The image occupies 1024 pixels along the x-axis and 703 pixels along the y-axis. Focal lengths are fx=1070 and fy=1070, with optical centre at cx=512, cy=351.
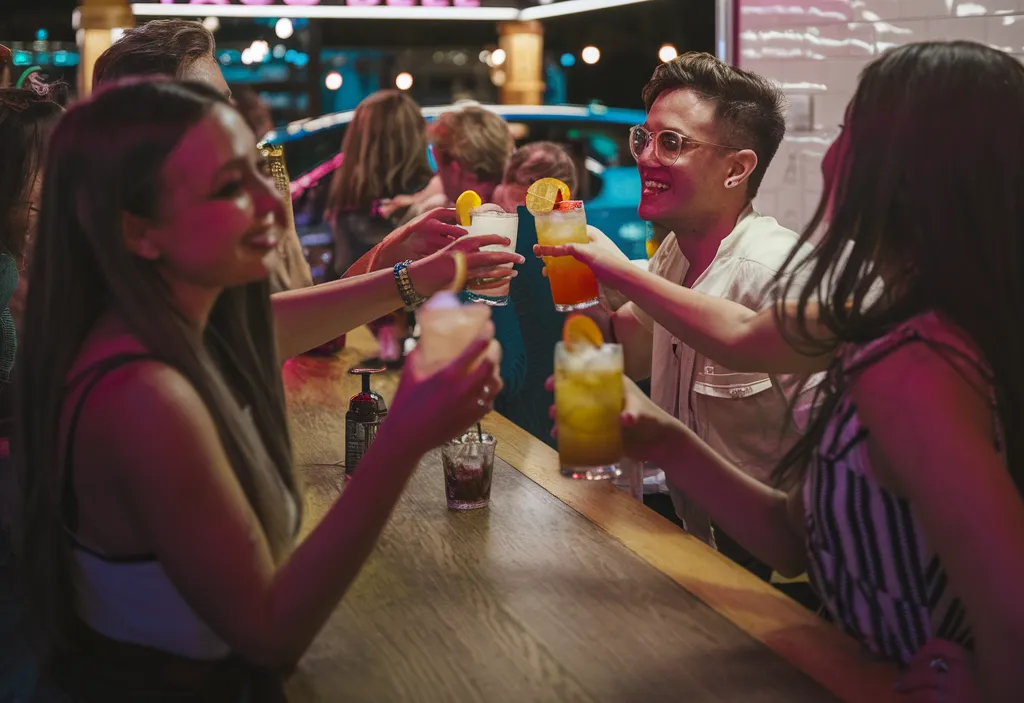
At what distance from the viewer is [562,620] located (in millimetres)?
1709

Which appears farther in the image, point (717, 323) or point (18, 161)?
point (18, 161)

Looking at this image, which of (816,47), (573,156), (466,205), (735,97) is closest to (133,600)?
(466,205)

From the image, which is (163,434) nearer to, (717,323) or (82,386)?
(82,386)

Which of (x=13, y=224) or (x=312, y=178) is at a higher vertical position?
(x=13, y=224)

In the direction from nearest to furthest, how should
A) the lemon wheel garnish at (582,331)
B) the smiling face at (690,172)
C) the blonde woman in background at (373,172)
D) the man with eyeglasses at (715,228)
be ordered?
1. the lemon wheel garnish at (582,331)
2. the man with eyeglasses at (715,228)
3. the smiling face at (690,172)
4. the blonde woman in background at (373,172)

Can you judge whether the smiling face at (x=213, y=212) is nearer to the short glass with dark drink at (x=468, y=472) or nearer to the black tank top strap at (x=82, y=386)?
the black tank top strap at (x=82, y=386)

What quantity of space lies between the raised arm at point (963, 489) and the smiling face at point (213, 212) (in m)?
0.83

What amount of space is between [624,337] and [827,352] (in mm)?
1397

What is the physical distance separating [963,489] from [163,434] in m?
0.94

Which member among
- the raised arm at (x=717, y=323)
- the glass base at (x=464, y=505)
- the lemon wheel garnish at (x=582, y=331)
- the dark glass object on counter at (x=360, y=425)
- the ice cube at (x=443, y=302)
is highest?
the ice cube at (x=443, y=302)

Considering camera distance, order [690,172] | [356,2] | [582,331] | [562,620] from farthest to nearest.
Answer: [356,2], [690,172], [562,620], [582,331]

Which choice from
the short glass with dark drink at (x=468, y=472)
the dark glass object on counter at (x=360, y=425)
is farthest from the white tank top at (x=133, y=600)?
the dark glass object on counter at (x=360, y=425)

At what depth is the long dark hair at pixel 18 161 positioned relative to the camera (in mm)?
2855

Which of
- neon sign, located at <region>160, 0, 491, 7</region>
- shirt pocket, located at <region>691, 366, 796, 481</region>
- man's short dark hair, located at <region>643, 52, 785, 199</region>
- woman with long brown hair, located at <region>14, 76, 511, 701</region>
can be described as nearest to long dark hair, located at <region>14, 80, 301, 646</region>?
woman with long brown hair, located at <region>14, 76, 511, 701</region>
